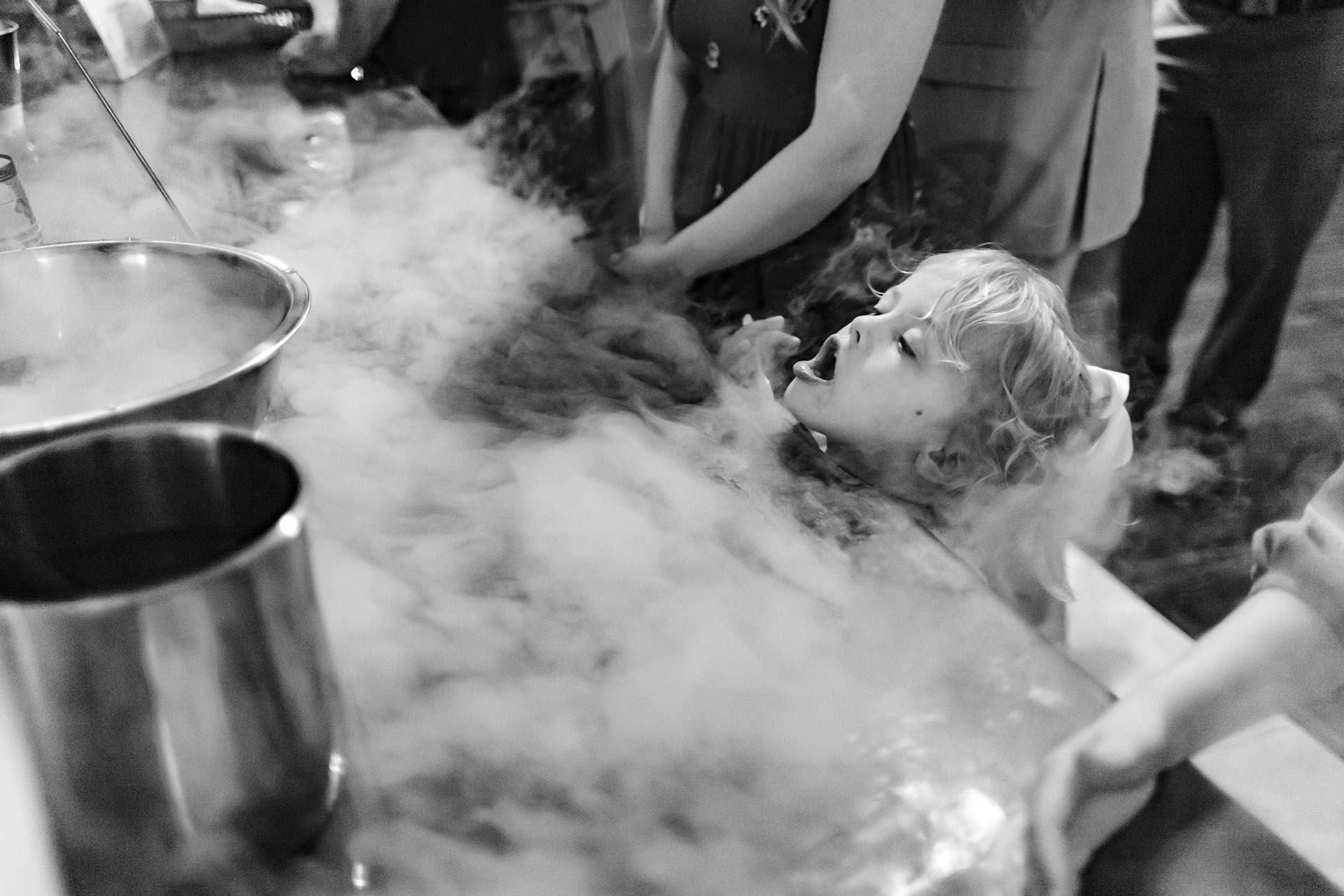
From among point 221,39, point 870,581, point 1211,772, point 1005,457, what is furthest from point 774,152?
point 221,39

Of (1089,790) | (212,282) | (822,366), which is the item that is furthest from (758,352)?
(1089,790)

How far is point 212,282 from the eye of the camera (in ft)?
2.31

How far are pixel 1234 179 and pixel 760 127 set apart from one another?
781 mm

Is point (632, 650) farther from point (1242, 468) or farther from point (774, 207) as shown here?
point (1242, 468)

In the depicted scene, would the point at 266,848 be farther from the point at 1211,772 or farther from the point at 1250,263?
the point at 1250,263

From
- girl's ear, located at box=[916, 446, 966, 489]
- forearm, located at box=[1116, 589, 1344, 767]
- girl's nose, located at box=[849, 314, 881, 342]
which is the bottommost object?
girl's ear, located at box=[916, 446, 966, 489]

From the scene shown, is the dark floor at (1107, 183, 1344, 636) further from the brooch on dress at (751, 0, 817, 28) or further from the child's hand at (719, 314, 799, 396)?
the brooch on dress at (751, 0, 817, 28)

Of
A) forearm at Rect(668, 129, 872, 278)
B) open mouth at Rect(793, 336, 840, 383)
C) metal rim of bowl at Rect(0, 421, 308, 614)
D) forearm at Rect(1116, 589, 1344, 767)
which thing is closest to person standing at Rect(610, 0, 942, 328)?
forearm at Rect(668, 129, 872, 278)

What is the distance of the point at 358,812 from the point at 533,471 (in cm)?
31

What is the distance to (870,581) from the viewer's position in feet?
1.96

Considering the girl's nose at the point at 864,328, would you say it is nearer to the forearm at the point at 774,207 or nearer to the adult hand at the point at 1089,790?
the forearm at the point at 774,207

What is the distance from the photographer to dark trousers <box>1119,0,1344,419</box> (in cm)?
134

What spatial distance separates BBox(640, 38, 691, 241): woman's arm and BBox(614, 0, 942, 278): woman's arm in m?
0.17

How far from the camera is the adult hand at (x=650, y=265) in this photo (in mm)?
1132
